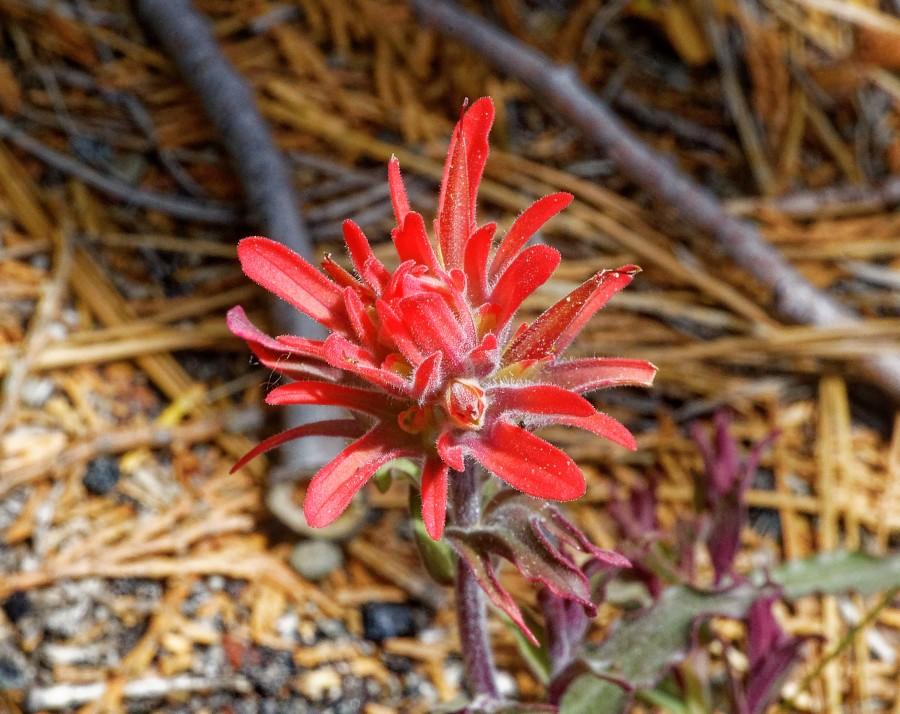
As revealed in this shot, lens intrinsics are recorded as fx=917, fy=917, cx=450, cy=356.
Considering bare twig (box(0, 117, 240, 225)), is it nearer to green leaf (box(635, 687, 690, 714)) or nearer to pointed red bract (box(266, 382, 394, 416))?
pointed red bract (box(266, 382, 394, 416))

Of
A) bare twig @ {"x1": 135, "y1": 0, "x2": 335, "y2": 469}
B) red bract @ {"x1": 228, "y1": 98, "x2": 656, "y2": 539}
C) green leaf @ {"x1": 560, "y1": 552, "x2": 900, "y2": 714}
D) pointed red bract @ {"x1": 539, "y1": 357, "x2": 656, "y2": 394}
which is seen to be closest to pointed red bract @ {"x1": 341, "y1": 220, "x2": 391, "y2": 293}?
red bract @ {"x1": 228, "y1": 98, "x2": 656, "y2": 539}

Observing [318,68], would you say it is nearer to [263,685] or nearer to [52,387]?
[52,387]

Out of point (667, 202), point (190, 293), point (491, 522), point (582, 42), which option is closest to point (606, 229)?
point (667, 202)

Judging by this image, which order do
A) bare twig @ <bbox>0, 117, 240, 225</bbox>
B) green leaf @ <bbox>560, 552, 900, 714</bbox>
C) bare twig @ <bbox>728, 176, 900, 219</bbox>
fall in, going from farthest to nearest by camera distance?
bare twig @ <bbox>728, 176, 900, 219</bbox> → bare twig @ <bbox>0, 117, 240, 225</bbox> → green leaf @ <bbox>560, 552, 900, 714</bbox>

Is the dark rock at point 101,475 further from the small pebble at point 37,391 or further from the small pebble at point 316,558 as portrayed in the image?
the small pebble at point 316,558

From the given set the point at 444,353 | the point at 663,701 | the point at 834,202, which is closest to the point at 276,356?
the point at 444,353

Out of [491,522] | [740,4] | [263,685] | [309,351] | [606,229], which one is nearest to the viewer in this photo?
[309,351]
